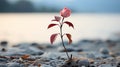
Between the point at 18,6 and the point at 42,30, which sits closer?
the point at 42,30

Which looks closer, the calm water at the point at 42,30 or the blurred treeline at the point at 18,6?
the calm water at the point at 42,30

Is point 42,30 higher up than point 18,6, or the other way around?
point 18,6

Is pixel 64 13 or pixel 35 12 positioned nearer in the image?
pixel 64 13

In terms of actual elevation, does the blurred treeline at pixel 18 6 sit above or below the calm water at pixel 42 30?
above

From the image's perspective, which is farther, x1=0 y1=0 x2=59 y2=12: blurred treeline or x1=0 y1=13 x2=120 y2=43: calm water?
x1=0 y1=0 x2=59 y2=12: blurred treeline

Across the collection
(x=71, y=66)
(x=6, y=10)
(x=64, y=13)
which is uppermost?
(x=6, y=10)

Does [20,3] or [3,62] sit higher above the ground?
[20,3]

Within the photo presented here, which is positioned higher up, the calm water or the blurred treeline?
the blurred treeline

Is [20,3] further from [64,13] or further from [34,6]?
[64,13]

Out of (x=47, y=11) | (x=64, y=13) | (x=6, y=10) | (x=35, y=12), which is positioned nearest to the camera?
(x=64, y=13)

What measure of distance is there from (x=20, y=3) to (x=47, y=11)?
11.7 m

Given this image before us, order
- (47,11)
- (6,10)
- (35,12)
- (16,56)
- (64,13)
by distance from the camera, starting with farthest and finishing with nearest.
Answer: (35,12) < (47,11) < (6,10) < (16,56) < (64,13)

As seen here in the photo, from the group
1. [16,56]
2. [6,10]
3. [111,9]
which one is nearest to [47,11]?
[6,10]

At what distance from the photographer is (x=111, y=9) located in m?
101
